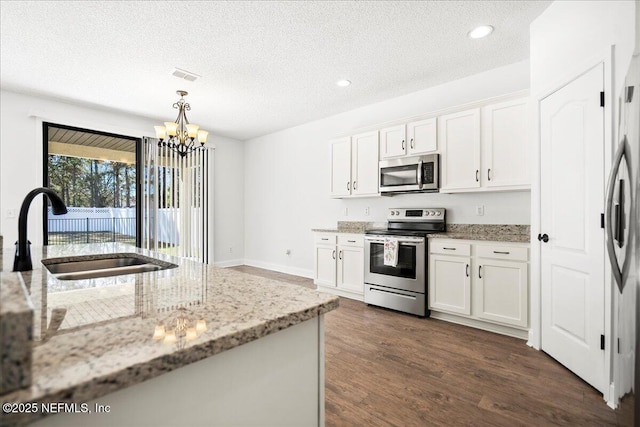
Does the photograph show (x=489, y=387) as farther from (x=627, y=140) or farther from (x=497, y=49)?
(x=497, y=49)

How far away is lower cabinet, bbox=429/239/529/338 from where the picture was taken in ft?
9.14

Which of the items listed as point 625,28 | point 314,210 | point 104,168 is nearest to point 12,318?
point 625,28

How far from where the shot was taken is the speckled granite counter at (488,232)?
9.54ft

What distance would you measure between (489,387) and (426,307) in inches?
52.7

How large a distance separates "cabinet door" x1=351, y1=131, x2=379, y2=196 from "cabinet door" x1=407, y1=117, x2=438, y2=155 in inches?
19.1

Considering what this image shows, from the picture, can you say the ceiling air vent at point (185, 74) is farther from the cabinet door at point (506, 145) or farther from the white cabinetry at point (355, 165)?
the cabinet door at point (506, 145)

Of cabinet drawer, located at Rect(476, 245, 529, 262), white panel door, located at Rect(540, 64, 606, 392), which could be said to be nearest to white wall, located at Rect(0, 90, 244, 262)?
cabinet drawer, located at Rect(476, 245, 529, 262)

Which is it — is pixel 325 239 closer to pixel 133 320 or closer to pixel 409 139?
pixel 409 139

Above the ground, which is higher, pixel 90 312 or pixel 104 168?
pixel 104 168

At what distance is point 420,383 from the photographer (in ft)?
6.77

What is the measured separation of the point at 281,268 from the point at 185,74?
11.7 ft

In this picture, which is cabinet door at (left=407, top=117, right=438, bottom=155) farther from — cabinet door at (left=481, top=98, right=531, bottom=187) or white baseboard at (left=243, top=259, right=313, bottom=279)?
white baseboard at (left=243, top=259, right=313, bottom=279)

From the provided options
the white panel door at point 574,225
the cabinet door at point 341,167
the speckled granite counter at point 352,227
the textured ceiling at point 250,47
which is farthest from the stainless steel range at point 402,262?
the textured ceiling at point 250,47

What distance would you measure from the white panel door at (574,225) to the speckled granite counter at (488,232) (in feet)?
1.37
